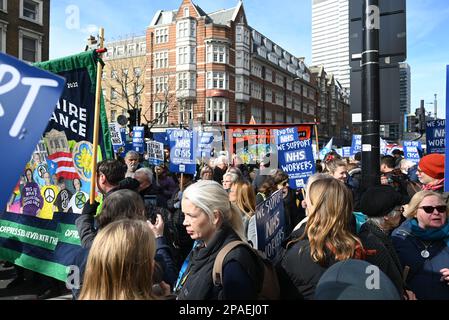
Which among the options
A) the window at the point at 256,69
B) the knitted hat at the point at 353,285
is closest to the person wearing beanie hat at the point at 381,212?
the knitted hat at the point at 353,285

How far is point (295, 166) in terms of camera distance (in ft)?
22.4

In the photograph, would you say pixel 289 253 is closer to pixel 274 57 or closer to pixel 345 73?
pixel 274 57

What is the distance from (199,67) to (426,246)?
45722mm

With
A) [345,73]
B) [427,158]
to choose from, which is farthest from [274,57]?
[427,158]

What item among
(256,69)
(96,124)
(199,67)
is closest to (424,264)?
(96,124)

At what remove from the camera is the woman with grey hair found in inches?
75.2

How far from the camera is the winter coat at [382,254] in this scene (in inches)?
92.0

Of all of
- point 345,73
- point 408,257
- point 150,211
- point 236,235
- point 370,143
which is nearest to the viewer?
point 236,235

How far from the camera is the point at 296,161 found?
22.5 feet

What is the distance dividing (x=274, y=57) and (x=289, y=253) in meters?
62.8

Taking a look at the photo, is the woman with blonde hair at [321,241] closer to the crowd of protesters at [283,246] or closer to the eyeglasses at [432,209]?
the crowd of protesters at [283,246]

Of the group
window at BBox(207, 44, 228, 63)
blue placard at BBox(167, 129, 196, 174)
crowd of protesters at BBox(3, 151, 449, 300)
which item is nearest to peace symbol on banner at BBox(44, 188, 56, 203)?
crowd of protesters at BBox(3, 151, 449, 300)

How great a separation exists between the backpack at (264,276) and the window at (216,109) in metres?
44.8

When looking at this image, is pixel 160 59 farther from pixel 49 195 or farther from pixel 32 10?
pixel 49 195
